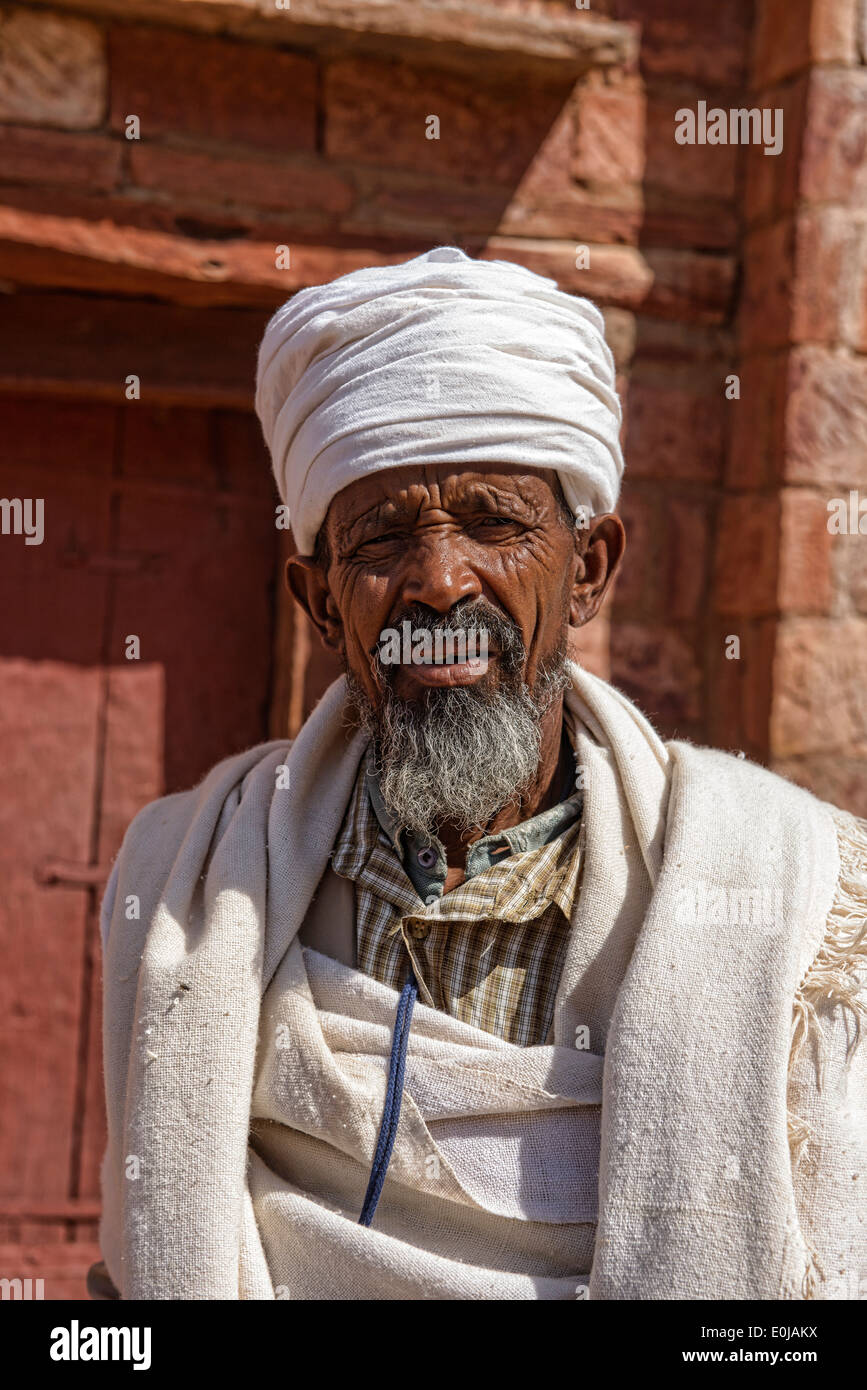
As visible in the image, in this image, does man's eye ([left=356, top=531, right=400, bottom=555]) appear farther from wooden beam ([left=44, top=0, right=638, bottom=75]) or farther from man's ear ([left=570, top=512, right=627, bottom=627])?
wooden beam ([left=44, top=0, right=638, bottom=75])

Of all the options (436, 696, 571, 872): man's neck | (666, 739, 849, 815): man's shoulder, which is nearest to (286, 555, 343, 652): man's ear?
(436, 696, 571, 872): man's neck

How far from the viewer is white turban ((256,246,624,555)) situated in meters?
1.78

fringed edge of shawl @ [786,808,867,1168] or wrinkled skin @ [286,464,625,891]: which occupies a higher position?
wrinkled skin @ [286,464,625,891]

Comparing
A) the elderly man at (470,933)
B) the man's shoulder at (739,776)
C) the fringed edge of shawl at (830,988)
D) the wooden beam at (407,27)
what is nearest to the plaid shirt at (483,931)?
the elderly man at (470,933)

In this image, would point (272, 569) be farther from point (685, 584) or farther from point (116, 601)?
point (685, 584)

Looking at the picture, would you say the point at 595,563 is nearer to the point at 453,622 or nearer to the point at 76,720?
the point at 453,622

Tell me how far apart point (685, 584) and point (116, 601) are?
1480 mm

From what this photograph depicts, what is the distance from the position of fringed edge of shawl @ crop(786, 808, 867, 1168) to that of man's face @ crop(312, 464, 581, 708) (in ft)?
1.77

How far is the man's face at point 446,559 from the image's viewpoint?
1.75m

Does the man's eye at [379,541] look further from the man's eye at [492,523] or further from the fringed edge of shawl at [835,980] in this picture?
the fringed edge of shawl at [835,980]

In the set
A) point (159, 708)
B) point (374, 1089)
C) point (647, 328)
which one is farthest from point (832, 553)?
point (374, 1089)

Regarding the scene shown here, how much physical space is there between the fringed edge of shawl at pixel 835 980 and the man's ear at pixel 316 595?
83 centimetres

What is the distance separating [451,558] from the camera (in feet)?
5.73

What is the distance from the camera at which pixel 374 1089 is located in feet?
5.51
